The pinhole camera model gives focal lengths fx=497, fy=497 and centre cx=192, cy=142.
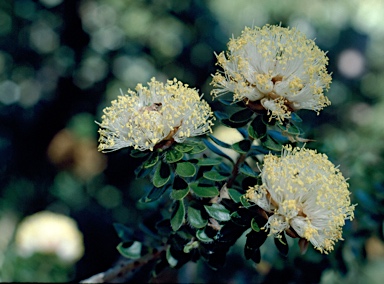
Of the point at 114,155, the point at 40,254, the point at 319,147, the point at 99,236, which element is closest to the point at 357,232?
the point at 319,147

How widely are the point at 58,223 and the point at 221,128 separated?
3.03 ft

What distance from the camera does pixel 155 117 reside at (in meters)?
0.88

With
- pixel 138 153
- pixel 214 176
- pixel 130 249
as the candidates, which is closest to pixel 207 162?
pixel 214 176

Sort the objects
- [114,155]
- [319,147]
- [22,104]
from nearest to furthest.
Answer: [319,147], [114,155], [22,104]

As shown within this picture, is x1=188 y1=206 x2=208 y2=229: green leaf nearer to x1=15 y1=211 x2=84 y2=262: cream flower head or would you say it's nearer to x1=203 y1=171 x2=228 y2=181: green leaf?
x1=203 y1=171 x2=228 y2=181: green leaf

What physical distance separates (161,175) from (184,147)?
65 millimetres

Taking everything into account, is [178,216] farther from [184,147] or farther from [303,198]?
[303,198]

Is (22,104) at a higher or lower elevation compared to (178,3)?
lower

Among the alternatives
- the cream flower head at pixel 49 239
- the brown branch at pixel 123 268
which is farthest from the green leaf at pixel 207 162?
the cream flower head at pixel 49 239

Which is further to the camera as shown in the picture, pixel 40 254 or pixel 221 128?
pixel 221 128

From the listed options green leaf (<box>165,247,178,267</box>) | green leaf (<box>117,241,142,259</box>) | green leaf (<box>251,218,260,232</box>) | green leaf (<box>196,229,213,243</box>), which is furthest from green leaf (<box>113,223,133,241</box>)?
green leaf (<box>251,218,260,232</box>)

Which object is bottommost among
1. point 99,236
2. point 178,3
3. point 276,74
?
point 99,236

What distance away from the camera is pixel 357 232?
1372 millimetres

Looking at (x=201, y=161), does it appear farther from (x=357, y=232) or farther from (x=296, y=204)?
(x=357, y=232)
